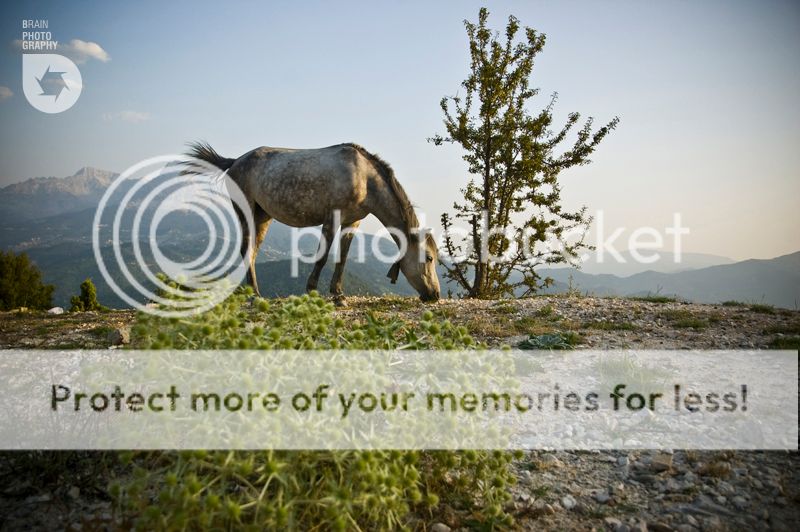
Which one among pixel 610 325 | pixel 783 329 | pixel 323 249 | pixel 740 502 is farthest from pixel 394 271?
pixel 740 502

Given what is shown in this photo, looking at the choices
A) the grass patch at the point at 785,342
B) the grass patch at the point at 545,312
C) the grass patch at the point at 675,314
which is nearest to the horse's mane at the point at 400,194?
the grass patch at the point at 545,312

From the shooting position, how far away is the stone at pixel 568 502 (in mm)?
2829

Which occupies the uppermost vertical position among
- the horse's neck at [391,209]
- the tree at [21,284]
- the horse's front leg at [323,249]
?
the horse's neck at [391,209]

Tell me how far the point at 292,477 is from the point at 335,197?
8661 mm

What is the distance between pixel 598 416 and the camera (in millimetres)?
4168

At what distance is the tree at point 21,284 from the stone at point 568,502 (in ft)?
221

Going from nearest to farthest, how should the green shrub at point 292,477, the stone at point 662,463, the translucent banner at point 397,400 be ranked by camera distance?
the green shrub at point 292,477, the translucent banner at point 397,400, the stone at point 662,463

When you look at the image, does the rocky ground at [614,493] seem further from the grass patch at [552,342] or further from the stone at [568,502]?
the grass patch at [552,342]

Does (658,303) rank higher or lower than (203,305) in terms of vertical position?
lower

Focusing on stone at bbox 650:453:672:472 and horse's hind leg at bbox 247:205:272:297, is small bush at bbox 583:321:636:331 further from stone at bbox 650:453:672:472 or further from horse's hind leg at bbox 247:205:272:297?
horse's hind leg at bbox 247:205:272:297

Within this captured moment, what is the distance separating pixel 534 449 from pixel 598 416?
3.35 feet

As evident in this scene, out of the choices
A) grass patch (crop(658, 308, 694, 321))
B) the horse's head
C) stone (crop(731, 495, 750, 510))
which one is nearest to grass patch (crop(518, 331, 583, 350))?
grass patch (crop(658, 308, 694, 321))

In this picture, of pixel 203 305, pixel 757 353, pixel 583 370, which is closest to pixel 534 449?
pixel 583 370

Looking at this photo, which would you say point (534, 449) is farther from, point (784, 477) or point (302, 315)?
point (302, 315)
